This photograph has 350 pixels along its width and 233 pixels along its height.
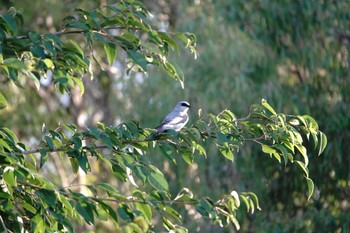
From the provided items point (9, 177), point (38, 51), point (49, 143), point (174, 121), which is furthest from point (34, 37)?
point (174, 121)

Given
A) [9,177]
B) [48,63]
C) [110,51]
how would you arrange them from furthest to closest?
[110,51], [48,63], [9,177]

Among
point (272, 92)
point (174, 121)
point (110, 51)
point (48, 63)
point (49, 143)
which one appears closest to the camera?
point (49, 143)

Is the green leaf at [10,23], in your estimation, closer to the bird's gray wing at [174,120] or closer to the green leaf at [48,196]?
the green leaf at [48,196]

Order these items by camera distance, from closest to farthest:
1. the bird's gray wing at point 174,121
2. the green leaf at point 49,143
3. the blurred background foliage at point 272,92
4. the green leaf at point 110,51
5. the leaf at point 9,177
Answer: the leaf at point 9,177
the green leaf at point 49,143
the green leaf at point 110,51
the bird's gray wing at point 174,121
the blurred background foliage at point 272,92

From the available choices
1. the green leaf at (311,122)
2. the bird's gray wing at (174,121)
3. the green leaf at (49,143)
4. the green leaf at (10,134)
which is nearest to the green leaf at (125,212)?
the green leaf at (49,143)

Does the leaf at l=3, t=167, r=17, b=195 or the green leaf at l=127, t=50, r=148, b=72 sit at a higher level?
the green leaf at l=127, t=50, r=148, b=72

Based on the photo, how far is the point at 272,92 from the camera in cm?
939

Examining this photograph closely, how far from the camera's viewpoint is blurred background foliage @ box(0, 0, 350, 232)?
9.31m

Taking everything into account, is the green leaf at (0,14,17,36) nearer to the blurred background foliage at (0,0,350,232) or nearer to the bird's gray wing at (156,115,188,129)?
the bird's gray wing at (156,115,188,129)

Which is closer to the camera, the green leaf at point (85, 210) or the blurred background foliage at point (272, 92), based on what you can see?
the green leaf at point (85, 210)

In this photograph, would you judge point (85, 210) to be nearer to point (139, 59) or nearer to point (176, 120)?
point (139, 59)

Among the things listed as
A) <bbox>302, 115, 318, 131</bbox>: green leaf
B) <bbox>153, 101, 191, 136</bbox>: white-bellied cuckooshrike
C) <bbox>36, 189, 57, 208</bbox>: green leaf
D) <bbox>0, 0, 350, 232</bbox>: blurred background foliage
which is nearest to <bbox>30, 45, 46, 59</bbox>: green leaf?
<bbox>36, 189, 57, 208</bbox>: green leaf

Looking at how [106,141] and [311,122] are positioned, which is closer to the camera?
[106,141]

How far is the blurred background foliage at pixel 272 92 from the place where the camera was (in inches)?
367
